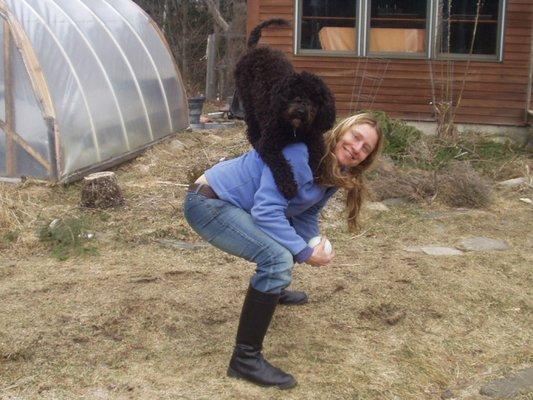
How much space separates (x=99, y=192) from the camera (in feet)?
21.5

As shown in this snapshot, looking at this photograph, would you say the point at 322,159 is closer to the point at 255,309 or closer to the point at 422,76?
the point at 255,309

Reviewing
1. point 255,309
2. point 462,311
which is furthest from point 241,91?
point 462,311

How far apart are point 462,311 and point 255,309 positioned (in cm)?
162

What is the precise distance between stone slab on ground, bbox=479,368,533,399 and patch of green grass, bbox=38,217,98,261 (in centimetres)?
295

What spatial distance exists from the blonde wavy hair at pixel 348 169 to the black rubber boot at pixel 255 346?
1.89ft

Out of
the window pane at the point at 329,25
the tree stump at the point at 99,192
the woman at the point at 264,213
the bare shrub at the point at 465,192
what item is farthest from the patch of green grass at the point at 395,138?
the woman at the point at 264,213

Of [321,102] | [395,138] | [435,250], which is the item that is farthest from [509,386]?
[395,138]

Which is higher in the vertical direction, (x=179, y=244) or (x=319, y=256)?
(x=319, y=256)

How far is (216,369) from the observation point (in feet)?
12.1

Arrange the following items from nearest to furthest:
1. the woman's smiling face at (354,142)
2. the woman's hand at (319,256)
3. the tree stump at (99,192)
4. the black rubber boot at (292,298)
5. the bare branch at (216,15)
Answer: the woman's hand at (319,256), the woman's smiling face at (354,142), the black rubber boot at (292,298), the tree stump at (99,192), the bare branch at (216,15)

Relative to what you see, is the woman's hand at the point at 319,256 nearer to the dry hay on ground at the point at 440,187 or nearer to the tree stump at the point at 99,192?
the tree stump at the point at 99,192

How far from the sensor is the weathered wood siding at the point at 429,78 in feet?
34.1

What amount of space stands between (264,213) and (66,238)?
9.04 feet

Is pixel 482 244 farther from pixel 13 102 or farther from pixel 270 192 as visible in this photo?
pixel 13 102
